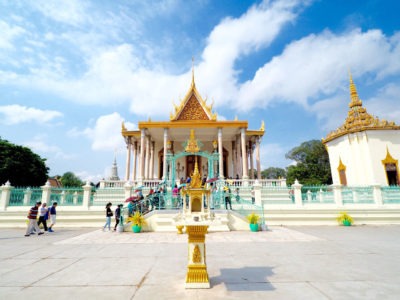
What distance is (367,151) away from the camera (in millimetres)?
16266

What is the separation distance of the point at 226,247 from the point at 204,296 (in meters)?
3.10

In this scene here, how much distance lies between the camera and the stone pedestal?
2.99 m

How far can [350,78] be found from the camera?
72.0 ft

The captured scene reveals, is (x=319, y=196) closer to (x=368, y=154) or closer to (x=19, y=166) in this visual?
(x=368, y=154)

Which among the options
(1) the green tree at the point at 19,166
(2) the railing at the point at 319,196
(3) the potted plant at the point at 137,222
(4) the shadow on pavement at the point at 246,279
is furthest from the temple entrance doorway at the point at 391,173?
(1) the green tree at the point at 19,166

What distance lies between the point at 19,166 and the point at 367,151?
3491 centimetres

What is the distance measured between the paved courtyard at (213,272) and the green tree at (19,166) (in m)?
23.8

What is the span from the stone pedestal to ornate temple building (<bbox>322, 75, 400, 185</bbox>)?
1744cm

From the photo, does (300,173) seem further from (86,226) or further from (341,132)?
(86,226)

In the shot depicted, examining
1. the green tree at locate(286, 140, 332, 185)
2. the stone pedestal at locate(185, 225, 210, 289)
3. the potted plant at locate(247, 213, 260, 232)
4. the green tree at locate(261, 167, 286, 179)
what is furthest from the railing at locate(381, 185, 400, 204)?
the green tree at locate(261, 167, 286, 179)

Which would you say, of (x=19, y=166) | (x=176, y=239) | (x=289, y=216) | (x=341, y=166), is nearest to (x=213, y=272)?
(x=176, y=239)

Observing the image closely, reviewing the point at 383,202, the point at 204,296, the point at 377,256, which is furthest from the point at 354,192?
the point at 204,296

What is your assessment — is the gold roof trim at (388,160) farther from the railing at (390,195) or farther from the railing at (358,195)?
the railing at (358,195)

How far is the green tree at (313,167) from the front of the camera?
3162 centimetres
